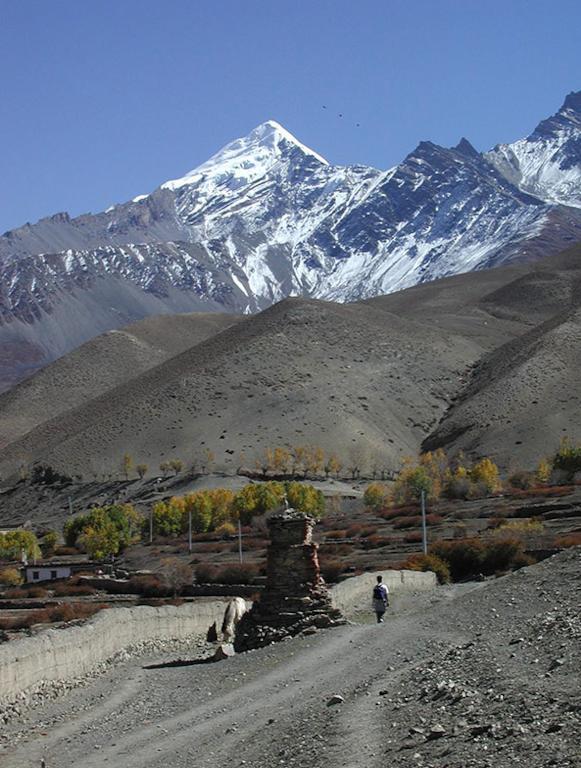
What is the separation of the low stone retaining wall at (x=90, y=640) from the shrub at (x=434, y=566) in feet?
27.2

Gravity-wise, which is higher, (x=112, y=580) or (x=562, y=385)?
(x=562, y=385)

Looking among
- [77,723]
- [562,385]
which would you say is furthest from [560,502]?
[562,385]

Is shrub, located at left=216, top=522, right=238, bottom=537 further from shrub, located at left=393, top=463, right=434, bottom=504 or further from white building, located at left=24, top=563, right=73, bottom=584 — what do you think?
white building, located at left=24, top=563, right=73, bottom=584

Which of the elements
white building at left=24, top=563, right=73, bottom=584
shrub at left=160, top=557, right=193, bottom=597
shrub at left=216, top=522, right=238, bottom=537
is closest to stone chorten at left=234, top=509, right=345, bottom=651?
shrub at left=160, top=557, right=193, bottom=597

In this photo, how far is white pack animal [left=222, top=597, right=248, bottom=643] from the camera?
30016 millimetres

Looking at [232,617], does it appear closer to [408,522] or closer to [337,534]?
[337,534]

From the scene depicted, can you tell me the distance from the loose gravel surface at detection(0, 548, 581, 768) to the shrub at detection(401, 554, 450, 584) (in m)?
12.9

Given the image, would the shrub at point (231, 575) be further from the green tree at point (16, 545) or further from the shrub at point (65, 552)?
the shrub at point (65, 552)

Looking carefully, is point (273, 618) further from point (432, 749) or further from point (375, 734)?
point (432, 749)

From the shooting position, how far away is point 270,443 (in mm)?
136250

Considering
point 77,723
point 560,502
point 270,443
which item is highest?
point 270,443

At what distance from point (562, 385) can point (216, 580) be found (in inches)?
3612

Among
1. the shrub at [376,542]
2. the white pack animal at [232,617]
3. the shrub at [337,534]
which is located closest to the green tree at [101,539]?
the shrub at [337,534]

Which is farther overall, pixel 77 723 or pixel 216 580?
pixel 216 580
